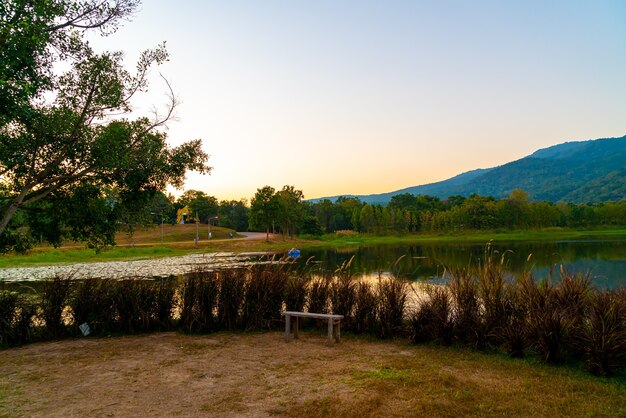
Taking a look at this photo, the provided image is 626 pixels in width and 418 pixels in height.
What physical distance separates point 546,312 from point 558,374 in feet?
3.78

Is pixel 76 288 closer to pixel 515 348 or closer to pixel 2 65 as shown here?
pixel 2 65

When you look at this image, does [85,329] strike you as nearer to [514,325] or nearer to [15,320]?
[15,320]

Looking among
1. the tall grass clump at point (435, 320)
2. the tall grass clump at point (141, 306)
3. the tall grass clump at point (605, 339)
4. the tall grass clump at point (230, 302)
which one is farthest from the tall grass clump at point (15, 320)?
the tall grass clump at point (605, 339)

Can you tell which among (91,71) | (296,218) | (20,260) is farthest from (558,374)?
(296,218)

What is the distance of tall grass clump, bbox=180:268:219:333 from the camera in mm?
10992

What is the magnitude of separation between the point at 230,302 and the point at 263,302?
870mm

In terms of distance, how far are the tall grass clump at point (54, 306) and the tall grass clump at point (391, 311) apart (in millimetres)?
8000

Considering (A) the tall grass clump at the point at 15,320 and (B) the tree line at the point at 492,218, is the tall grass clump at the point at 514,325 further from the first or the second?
(B) the tree line at the point at 492,218

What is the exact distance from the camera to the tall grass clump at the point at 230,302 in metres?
11.1

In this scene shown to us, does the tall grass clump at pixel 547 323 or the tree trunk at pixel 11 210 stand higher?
the tree trunk at pixel 11 210

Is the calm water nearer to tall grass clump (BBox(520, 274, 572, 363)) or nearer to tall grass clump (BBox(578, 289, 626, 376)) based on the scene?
tall grass clump (BBox(520, 274, 572, 363))

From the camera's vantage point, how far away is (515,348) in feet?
26.4

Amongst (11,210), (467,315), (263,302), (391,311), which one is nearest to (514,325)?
(467,315)

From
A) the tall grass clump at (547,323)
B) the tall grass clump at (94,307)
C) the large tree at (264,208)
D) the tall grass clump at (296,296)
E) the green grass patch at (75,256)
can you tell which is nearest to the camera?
the tall grass clump at (547,323)
